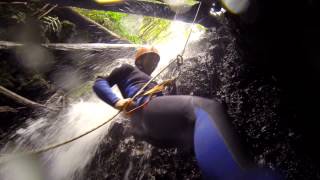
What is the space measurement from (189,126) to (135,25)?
198 inches

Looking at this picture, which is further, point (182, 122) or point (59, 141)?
point (59, 141)

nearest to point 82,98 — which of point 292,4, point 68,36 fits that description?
point 68,36

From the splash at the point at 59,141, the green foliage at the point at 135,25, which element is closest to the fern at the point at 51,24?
the green foliage at the point at 135,25

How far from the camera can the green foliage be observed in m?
7.25

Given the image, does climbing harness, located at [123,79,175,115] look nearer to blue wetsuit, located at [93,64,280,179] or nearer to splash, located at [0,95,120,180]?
blue wetsuit, located at [93,64,280,179]

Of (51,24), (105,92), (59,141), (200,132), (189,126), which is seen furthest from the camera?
(51,24)

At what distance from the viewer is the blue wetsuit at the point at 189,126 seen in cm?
268

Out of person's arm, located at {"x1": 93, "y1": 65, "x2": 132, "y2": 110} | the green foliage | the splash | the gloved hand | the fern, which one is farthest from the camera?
the green foliage

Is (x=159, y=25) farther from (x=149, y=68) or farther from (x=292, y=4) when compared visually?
(x=292, y=4)

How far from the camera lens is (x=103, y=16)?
7.32m

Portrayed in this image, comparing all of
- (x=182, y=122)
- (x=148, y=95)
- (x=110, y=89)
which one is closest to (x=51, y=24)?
(x=110, y=89)

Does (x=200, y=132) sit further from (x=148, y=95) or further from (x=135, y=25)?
(x=135, y=25)

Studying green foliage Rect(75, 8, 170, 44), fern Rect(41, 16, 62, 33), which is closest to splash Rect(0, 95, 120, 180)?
fern Rect(41, 16, 62, 33)

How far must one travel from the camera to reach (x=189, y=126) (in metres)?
3.23
